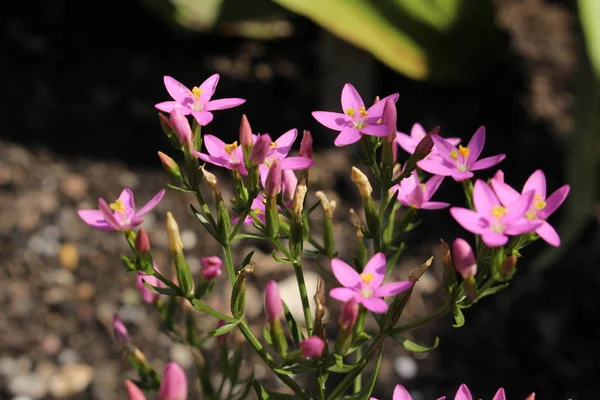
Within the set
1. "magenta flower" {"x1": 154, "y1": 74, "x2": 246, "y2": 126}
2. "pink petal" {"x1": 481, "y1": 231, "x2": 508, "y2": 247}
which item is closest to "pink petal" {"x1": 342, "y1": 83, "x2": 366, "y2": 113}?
"magenta flower" {"x1": 154, "y1": 74, "x2": 246, "y2": 126}

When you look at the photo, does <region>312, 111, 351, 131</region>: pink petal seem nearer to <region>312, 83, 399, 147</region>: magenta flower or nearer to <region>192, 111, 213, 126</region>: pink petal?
<region>312, 83, 399, 147</region>: magenta flower

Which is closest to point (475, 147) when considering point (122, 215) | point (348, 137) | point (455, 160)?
point (455, 160)

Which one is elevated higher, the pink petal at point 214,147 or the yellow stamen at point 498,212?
the yellow stamen at point 498,212

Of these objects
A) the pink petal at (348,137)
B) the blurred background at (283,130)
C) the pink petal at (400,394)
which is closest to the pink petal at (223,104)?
the pink petal at (348,137)

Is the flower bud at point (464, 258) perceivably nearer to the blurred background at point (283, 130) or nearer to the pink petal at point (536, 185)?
the pink petal at point (536, 185)

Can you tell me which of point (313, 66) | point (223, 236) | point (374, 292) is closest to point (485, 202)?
point (374, 292)

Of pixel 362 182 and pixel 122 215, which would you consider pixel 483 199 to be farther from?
pixel 122 215

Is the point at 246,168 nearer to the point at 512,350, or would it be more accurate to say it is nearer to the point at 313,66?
the point at 512,350
